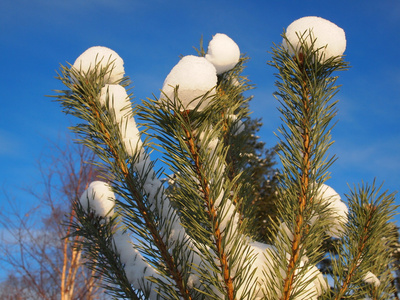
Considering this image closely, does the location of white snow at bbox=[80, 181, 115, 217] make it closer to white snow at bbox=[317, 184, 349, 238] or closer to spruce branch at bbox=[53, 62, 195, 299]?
spruce branch at bbox=[53, 62, 195, 299]

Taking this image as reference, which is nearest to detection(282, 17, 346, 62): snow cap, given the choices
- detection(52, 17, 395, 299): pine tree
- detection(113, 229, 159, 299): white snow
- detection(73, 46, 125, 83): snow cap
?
detection(52, 17, 395, 299): pine tree

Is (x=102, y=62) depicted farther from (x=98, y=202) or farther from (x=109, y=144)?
(x=98, y=202)

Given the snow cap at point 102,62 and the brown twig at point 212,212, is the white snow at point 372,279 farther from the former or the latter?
the snow cap at point 102,62

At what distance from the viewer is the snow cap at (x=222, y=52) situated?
151 cm

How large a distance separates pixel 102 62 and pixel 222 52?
616 millimetres

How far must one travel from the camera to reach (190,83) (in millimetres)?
805

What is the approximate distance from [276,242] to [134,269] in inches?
22.6

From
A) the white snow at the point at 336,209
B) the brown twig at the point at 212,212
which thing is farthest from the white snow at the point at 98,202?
the white snow at the point at 336,209

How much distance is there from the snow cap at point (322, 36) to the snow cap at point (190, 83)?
0.36m

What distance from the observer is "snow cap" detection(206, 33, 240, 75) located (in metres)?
1.51

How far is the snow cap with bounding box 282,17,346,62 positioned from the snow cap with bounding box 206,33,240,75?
19.3 inches

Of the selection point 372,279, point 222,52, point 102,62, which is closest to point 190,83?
point 102,62

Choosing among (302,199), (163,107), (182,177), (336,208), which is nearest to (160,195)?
(182,177)

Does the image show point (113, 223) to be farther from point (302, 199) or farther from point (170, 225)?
point (302, 199)
